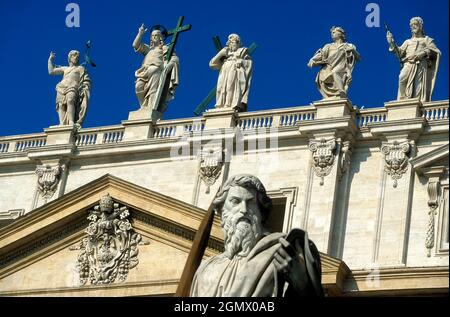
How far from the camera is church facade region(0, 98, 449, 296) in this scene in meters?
33.8

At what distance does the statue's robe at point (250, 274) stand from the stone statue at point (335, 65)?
25375mm

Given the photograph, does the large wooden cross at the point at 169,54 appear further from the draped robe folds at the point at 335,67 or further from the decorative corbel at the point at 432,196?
the decorative corbel at the point at 432,196

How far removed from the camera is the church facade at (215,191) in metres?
33.8

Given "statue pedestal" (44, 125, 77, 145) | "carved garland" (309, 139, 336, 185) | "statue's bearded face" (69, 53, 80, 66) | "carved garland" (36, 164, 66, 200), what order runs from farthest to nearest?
"statue's bearded face" (69, 53, 80, 66)
"statue pedestal" (44, 125, 77, 145)
"carved garland" (36, 164, 66, 200)
"carved garland" (309, 139, 336, 185)

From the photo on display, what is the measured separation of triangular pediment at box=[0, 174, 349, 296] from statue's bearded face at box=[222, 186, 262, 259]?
24.1 metres

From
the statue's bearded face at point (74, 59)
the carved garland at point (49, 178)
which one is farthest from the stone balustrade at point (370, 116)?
the statue's bearded face at point (74, 59)

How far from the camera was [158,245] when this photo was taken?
122 ft

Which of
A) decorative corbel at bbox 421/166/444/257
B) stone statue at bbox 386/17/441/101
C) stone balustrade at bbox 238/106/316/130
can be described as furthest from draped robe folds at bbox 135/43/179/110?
decorative corbel at bbox 421/166/444/257

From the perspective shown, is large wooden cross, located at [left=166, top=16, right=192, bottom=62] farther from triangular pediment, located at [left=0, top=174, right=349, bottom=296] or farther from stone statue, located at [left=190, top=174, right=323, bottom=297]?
stone statue, located at [left=190, top=174, right=323, bottom=297]

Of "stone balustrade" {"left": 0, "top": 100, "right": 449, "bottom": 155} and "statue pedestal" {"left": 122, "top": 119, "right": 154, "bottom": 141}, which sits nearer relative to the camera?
"stone balustrade" {"left": 0, "top": 100, "right": 449, "bottom": 155}

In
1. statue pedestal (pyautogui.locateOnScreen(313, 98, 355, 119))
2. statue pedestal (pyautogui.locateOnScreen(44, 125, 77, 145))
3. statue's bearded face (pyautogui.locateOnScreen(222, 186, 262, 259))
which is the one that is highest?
statue pedestal (pyautogui.locateOnScreen(44, 125, 77, 145))

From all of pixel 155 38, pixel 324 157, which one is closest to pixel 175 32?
pixel 155 38

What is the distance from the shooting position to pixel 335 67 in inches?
1423
